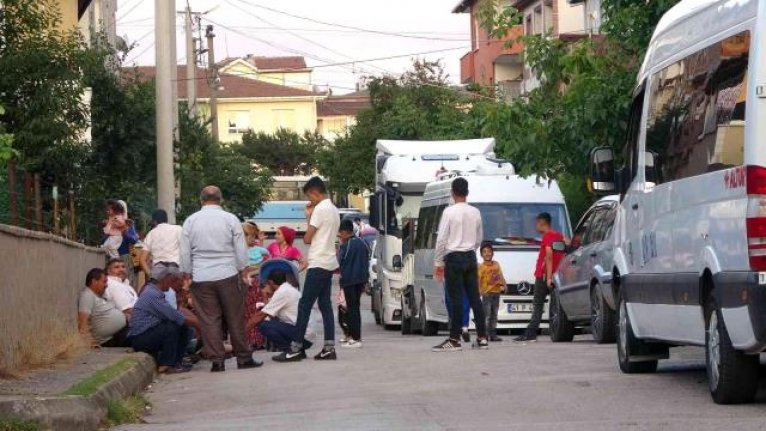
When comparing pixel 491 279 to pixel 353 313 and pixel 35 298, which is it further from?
pixel 35 298

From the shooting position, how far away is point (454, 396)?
12758mm

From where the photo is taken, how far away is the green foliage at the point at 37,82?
2491 centimetres

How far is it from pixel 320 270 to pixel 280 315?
1070 millimetres

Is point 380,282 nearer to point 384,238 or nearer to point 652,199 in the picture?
point 384,238

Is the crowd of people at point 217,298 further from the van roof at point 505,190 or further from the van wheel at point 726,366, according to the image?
the van wheel at point 726,366

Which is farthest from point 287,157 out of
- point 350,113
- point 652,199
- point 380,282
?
point 652,199

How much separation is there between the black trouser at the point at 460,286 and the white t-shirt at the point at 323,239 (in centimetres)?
142

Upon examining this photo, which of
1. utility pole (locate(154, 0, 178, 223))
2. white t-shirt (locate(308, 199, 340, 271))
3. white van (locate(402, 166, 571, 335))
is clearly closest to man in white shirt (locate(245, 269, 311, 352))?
white t-shirt (locate(308, 199, 340, 271))

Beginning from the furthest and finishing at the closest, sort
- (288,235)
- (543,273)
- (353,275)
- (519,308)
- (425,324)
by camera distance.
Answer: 1. (425,324)
2. (519,308)
3. (288,235)
4. (543,273)
5. (353,275)

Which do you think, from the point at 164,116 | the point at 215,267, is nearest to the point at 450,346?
the point at 215,267

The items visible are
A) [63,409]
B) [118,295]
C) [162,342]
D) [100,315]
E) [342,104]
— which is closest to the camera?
[63,409]

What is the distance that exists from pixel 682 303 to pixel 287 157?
4043 inches

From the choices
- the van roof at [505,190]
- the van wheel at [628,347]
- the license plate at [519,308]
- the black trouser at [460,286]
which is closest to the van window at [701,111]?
the van wheel at [628,347]

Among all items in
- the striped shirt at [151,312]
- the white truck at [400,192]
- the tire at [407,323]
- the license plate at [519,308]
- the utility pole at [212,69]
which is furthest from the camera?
Result: the utility pole at [212,69]
